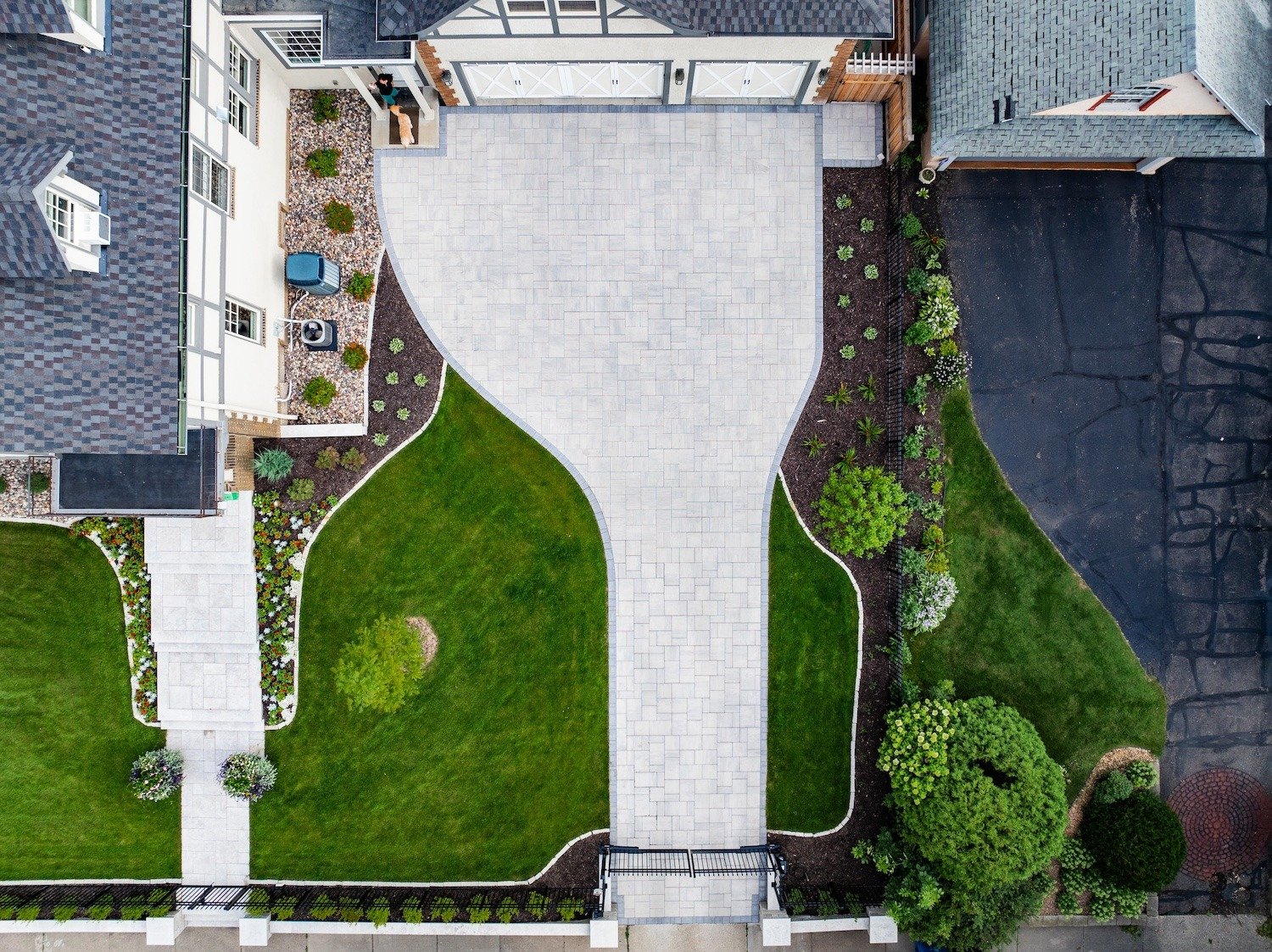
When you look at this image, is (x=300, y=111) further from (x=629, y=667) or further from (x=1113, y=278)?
(x=1113, y=278)

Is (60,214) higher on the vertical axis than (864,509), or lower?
higher

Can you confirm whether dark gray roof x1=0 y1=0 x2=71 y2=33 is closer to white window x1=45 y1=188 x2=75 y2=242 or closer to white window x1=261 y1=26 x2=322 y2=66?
white window x1=45 y1=188 x2=75 y2=242

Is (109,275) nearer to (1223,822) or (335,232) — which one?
(335,232)

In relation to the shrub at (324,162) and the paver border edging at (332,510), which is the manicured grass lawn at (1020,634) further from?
the shrub at (324,162)

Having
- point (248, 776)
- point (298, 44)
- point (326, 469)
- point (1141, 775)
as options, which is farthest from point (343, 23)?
point (1141, 775)

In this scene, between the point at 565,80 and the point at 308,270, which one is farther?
the point at 308,270

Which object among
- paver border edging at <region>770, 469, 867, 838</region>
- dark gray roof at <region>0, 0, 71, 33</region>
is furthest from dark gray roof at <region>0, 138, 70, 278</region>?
paver border edging at <region>770, 469, 867, 838</region>

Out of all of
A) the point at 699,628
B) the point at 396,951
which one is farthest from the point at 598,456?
the point at 396,951
